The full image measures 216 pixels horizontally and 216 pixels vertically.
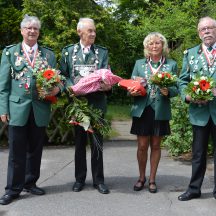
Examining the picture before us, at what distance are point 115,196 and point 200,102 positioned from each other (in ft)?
5.20

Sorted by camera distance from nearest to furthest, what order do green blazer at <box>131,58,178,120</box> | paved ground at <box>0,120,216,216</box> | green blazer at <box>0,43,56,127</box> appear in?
paved ground at <box>0,120,216,216</box>, green blazer at <box>0,43,56,127</box>, green blazer at <box>131,58,178,120</box>

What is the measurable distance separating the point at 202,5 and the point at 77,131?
5.46 m


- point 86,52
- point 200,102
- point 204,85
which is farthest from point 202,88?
point 86,52

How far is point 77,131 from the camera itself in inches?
223

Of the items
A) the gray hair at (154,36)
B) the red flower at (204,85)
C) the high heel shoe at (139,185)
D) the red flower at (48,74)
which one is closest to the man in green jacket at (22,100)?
the red flower at (48,74)

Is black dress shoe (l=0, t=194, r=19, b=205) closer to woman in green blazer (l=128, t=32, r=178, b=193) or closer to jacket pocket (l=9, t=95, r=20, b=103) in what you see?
jacket pocket (l=9, t=95, r=20, b=103)

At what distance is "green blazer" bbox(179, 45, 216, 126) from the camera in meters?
5.13

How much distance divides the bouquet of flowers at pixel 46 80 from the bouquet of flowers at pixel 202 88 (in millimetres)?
1535

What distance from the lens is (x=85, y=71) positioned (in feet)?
18.0

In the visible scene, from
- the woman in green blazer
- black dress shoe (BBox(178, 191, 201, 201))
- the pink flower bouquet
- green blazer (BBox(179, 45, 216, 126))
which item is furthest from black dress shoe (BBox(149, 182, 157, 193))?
the pink flower bouquet

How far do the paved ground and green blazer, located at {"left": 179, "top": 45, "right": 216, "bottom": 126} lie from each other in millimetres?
1024

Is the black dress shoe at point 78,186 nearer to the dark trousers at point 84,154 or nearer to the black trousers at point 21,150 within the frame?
the dark trousers at point 84,154

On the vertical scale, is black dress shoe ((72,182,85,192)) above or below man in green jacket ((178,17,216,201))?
below

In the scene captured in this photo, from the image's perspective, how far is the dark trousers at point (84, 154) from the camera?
5.64 metres
